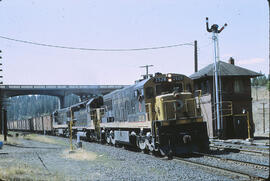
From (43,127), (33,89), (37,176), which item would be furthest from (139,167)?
(33,89)

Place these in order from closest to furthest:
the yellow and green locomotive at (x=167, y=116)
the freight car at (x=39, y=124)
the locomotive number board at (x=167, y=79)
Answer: the yellow and green locomotive at (x=167, y=116) → the locomotive number board at (x=167, y=79) → the freight car at (x=39, y=124)

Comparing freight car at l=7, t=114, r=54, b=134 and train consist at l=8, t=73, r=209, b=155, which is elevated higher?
train consist at l=8, t=73, r=209, b=155

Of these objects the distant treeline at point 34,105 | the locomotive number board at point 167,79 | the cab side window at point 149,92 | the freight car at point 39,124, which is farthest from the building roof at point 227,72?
the distant treeline at point 34,105

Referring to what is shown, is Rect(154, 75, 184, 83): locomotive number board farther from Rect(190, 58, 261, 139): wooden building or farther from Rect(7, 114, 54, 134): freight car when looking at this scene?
Rect(7, 114, 54, 134): freight car

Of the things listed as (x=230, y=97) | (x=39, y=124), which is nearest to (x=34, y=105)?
(x=39, y=124)

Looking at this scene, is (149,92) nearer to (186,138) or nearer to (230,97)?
(186,138)

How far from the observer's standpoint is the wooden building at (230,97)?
1091 inches

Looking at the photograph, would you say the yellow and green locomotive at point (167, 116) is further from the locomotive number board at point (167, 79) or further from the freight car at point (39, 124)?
the freight car at point (39, 124)

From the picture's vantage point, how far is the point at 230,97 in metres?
28.6

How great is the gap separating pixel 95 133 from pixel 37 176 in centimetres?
1527

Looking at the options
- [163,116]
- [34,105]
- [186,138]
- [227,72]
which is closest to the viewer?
[186,138]

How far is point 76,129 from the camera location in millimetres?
32188

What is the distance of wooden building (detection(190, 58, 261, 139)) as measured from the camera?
27.7 metres

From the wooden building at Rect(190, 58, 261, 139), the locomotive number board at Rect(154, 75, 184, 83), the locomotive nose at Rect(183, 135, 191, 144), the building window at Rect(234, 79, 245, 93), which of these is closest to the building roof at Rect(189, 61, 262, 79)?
the wooden building at Rect(190, 58, 261, 139)
